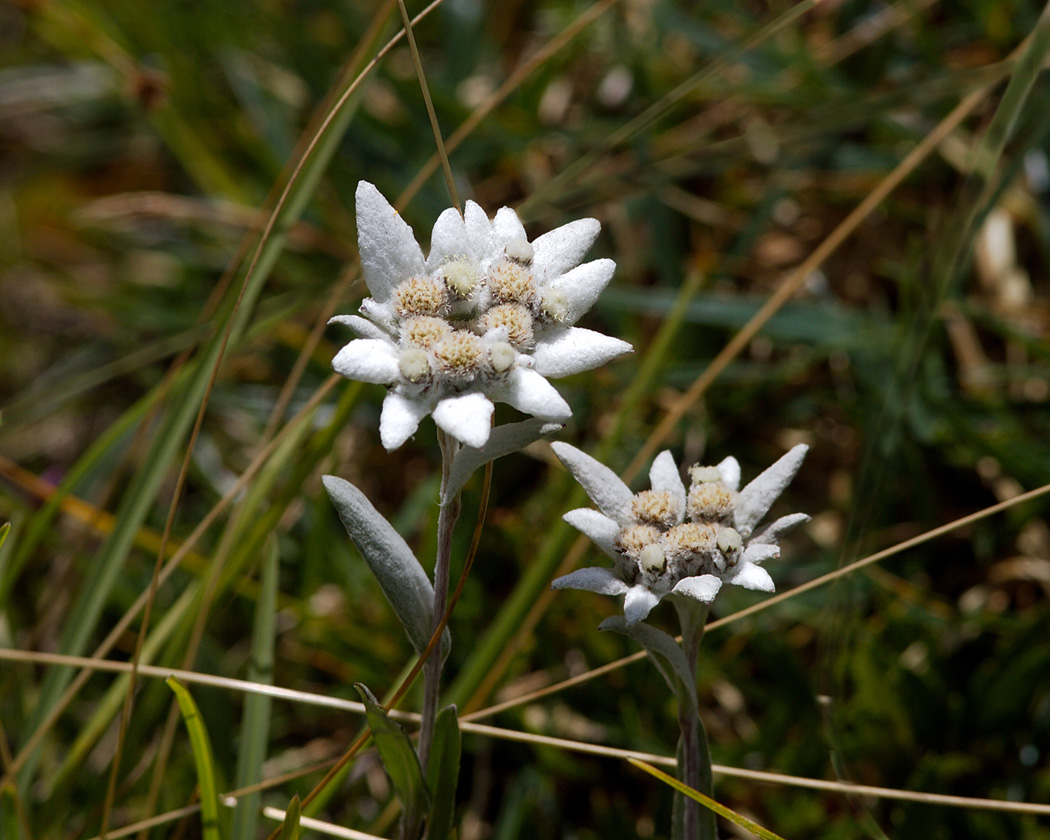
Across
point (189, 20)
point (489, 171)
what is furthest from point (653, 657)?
point (189, 20)

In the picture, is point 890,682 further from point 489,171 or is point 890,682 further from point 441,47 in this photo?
point 441,47

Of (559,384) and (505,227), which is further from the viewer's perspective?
(559,384)

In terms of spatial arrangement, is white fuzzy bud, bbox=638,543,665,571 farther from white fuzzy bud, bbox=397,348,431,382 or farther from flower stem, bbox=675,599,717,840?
white fuzzy bud, bbox=397,348,431,382

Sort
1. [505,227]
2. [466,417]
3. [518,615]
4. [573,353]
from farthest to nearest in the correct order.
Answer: [518,615], [505,227], [573,353], [466,417]

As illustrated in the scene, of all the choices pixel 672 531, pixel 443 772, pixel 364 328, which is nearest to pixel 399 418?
pixel 364 328

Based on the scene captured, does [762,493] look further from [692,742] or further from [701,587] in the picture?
[692,742]
